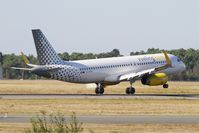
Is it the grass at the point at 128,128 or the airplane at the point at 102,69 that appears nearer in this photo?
the grass at the point at 128,128

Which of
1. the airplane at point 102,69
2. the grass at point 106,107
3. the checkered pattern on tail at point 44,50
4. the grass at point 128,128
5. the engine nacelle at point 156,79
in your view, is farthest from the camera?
the checkered pattern on tail at point 44,50

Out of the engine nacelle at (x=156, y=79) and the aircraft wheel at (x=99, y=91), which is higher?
the engine nacelle at (x=156, y=79)

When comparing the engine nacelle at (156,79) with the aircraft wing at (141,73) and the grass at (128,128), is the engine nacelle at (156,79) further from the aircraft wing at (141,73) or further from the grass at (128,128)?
the grass at (128,128)

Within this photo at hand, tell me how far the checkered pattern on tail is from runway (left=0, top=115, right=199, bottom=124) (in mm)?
31777

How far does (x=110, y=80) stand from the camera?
75.4m

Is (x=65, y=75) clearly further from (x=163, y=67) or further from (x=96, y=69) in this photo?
(x=163, y=67)

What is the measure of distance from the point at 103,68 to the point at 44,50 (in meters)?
6.37

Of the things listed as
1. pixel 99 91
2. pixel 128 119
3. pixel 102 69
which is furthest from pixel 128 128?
pixel 102 69

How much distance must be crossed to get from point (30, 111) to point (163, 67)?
2846 cm

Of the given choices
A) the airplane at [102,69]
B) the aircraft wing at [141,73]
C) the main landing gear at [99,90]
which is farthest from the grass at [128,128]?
the main landing gear at [99,90]

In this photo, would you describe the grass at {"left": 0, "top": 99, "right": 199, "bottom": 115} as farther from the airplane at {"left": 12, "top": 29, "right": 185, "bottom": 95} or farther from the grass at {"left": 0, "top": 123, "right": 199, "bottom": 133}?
the airplane at {"left": 12, "top": 29, "right": 185, "bottom": 95}

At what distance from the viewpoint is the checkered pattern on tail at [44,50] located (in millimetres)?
73750

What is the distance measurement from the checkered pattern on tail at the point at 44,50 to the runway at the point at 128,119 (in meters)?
31.8

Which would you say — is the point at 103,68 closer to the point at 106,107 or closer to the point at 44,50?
the point at 44,50
